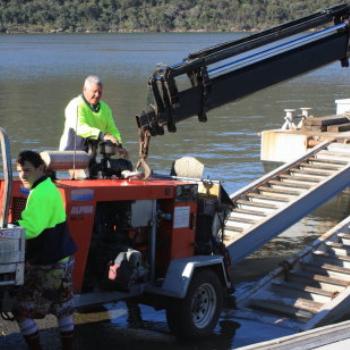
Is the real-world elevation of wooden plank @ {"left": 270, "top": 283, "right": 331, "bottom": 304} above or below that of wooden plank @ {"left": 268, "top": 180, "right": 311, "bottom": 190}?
below

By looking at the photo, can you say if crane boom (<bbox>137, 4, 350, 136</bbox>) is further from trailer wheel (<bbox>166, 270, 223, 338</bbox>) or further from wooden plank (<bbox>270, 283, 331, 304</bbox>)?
wooden plank (<bbox>270, 283, 331, 304</bbox>)

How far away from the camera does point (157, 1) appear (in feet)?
584

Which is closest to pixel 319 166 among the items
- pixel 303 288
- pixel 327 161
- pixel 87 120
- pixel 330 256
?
pixel 327 161

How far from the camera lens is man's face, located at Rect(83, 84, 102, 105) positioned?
8.88m

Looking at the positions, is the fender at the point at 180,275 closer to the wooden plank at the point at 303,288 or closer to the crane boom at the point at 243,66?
the crane boom at the point at 243,66

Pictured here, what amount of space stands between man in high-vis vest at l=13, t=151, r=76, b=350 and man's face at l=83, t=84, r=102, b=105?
1.73 m

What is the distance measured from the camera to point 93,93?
891cm

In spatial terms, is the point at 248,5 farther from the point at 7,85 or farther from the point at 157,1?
the point at 7,85

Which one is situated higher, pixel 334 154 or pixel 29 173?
pixel 29 173

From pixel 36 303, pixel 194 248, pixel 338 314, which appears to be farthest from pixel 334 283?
pixel 36 303

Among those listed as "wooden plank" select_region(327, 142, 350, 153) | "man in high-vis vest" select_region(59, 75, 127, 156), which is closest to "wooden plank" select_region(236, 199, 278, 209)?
"wooden plank" select_region(327, 142, 350, 153)

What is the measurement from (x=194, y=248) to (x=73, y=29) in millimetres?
176011

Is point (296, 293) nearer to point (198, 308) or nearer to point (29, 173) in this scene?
point (198, 308)

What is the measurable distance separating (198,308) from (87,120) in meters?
2.04
